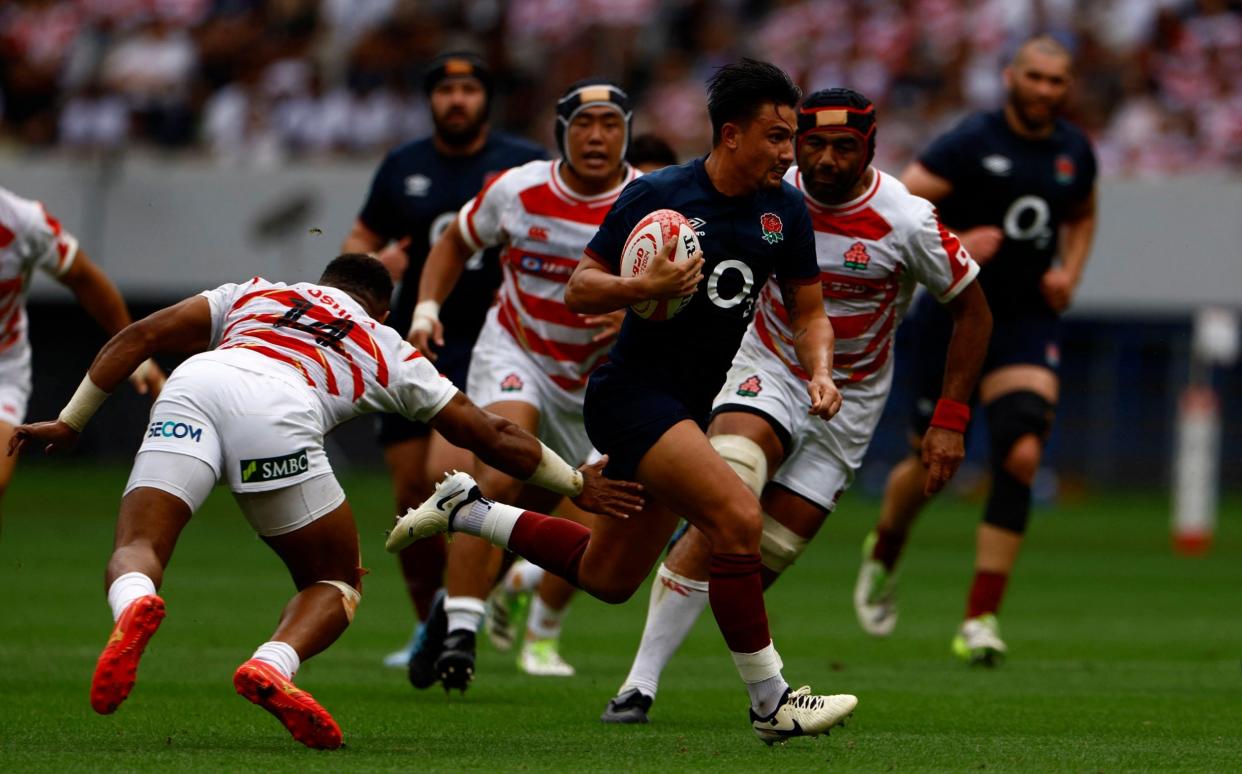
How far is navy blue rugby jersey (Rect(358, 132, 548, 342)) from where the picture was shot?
34.5 feet

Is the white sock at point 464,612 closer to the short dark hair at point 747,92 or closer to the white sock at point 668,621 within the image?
the white sock at point 668,621

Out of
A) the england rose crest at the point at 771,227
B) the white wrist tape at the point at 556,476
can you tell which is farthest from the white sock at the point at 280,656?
the england rose crest at the point at 771,227

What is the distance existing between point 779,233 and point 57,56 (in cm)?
2378

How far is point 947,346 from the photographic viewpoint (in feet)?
35.2

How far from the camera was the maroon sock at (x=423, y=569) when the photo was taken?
10.6m

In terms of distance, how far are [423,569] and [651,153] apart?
262 centimetres

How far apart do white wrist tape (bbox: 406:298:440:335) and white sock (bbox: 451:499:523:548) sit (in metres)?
1.81

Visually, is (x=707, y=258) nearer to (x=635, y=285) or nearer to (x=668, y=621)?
(x=635, y=285)

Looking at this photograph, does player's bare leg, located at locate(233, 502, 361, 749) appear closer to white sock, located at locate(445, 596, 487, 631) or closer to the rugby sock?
the rugby sock

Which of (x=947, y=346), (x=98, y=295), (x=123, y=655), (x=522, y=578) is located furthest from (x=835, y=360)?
(x=123, y=655)

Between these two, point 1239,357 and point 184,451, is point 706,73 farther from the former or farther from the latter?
point 184,451

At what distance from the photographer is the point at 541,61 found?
86.1ft

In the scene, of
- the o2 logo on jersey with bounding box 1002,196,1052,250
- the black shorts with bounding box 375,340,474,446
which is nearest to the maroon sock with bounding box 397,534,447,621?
the black shorts with bounding box 375,340,474,446

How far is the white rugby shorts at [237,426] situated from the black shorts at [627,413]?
1.14 m
